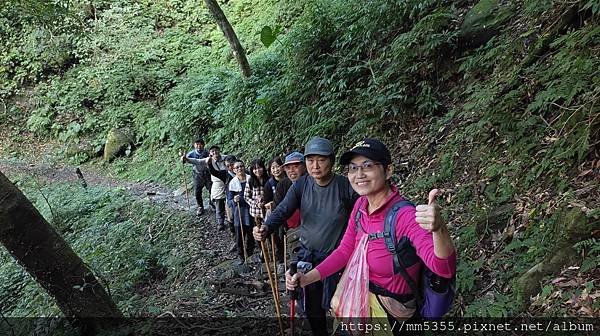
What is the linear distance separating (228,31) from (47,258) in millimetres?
10397

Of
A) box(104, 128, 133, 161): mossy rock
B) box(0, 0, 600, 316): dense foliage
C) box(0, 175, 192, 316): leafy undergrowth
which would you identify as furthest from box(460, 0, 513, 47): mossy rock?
box(104, 128, 133, 161): mossy rock

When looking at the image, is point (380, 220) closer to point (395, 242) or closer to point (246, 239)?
point (395, 242)

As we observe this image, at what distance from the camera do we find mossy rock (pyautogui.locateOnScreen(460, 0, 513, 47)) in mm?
7684

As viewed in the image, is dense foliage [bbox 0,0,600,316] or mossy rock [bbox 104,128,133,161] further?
mossy rock [bbox 104,128,133,161]

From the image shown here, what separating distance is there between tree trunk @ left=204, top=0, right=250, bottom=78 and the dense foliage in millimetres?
403

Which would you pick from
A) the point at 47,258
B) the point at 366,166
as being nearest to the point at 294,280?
the point at 366,166

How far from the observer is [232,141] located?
1535cm

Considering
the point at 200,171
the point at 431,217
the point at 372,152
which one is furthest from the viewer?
the point at 200,171

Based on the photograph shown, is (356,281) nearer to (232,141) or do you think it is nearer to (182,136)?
(232,141)

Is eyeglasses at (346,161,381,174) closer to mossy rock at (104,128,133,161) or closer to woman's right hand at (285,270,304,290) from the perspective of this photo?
woman's right hand at (285,270,304,290)

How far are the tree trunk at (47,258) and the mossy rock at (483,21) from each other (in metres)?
7.24

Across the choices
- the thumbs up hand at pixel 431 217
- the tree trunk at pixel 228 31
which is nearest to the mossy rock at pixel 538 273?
the thumbs up hand at pixel 431 217

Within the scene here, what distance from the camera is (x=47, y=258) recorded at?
531cm

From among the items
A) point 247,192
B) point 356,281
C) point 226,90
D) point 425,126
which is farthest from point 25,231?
point 226,90
